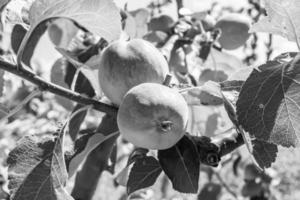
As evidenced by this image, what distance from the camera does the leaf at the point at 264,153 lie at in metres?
0.85

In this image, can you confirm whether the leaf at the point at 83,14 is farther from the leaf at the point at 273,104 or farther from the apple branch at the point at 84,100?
the leaf at the point at 273,104

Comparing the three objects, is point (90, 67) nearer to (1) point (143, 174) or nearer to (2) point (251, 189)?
(1) point (143, 174)

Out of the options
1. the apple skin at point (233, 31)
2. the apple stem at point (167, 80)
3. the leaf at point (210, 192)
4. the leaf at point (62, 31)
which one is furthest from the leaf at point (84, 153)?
the leaf at point (210, 192)

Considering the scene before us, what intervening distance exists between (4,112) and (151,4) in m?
1.52

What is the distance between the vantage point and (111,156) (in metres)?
1.38

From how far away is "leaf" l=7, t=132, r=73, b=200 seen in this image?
2.98ft

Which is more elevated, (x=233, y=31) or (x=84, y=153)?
(x=84, y=153)

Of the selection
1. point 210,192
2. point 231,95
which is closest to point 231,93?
point 231,95

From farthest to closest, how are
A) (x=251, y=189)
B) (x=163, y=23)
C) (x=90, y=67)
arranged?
1. (x=251, y=189)
2. (x=163, y=23)
3. (x=90, y=67)

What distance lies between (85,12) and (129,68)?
15 cm

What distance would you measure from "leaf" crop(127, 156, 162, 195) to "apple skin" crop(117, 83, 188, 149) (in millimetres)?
160

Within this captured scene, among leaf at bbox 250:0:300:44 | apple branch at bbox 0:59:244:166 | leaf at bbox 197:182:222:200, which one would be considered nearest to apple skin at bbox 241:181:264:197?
leaf at bbox 197:182:222:200

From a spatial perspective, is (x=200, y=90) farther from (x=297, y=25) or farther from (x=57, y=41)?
(x=57, y=41)

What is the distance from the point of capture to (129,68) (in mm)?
944
